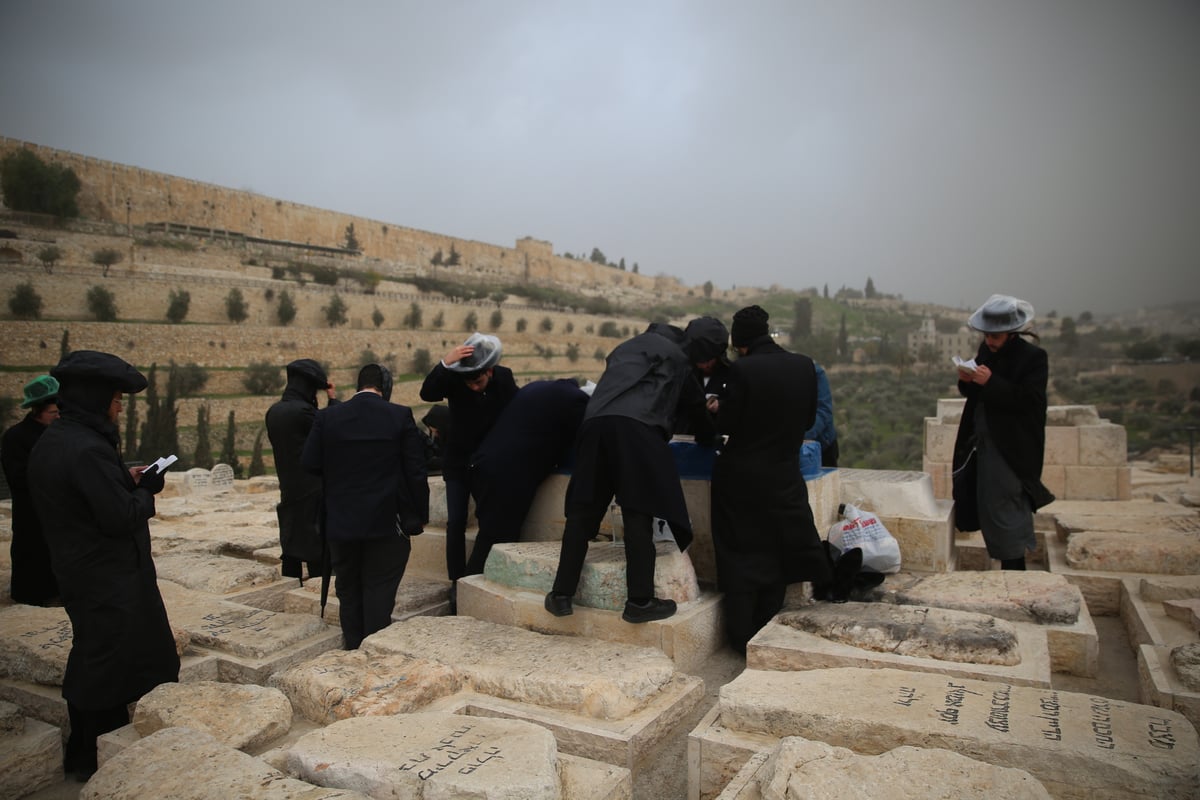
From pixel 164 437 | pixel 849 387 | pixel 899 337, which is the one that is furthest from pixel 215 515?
pixel 899 337

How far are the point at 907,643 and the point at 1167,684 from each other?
0.84 m

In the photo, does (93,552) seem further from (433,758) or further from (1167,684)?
(1167,684)

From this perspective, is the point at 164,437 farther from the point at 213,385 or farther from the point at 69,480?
the point at 69,480

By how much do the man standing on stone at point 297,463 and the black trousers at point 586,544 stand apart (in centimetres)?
222

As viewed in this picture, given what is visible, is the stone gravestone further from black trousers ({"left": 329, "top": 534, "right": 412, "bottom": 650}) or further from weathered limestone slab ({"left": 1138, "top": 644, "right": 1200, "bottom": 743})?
weathered limestone slab ({"left": 1138, "top": 644, "right": 1200, "bottom": 743})

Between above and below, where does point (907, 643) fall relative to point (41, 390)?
below

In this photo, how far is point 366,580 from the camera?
12.0 feet

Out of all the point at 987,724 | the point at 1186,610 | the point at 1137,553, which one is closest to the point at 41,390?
the point at 987,724

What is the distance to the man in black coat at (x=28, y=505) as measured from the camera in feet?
13.0

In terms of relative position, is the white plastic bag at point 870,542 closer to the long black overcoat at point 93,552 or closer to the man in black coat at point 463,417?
the man in black coat at point 463,417

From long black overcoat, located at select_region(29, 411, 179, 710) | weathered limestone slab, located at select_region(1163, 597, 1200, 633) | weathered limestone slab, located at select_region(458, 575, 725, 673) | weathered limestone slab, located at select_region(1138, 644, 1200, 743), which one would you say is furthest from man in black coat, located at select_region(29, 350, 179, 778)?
weathered limestone slab, located at select_region(1163, 597, 1200, 633)

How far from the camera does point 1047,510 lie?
6.64 meters

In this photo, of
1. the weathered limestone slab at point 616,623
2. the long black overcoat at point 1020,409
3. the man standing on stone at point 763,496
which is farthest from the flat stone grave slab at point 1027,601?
the weathered limestone slab at point 616,623

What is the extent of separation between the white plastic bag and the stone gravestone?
37.2 feet
